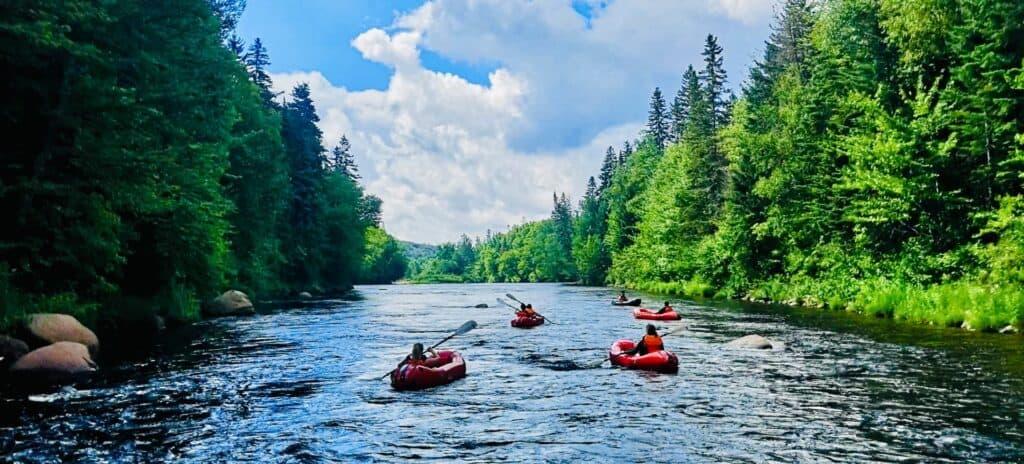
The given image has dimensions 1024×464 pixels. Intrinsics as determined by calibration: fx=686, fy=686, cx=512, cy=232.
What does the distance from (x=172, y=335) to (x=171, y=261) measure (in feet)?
11.9

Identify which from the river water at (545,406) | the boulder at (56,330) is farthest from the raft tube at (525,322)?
the boulder at (56,330)

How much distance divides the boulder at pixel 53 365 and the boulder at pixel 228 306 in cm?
1661

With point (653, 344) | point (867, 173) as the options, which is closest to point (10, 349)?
point (653, 344)

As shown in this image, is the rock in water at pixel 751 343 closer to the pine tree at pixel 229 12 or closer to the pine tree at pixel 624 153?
the pine tree at pixel 229 12

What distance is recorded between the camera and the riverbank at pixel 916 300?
65.4ft

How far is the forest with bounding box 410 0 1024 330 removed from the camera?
76.4ft

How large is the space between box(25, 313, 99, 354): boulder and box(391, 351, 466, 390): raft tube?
801 cm

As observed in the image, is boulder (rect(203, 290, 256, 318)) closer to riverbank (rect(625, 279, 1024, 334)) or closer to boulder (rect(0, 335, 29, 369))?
boulder (rect(0, 335, 29, 369))

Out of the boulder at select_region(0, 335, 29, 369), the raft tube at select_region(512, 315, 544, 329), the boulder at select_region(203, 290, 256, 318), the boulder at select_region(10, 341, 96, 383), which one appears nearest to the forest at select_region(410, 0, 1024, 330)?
the raft tube at select_region(512, 315, 544, 329)

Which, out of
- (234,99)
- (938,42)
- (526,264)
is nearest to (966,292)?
(938,42)

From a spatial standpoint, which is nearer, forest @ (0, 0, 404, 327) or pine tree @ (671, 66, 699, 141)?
forest @ (0, 0, 404, 327)

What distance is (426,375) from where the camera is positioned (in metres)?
13.4

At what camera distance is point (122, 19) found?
68.2 ft

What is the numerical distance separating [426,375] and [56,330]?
920 centimetres
